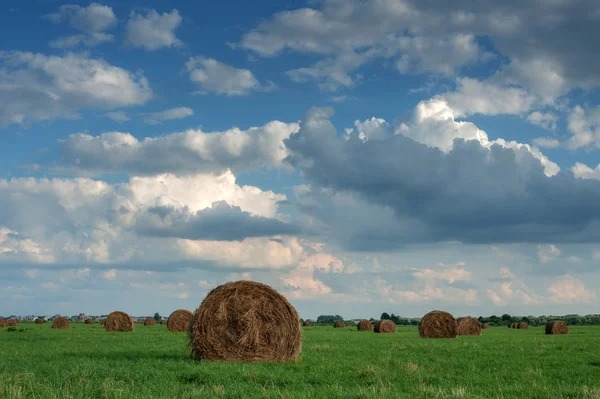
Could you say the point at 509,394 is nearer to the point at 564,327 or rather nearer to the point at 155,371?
the point at 155,371

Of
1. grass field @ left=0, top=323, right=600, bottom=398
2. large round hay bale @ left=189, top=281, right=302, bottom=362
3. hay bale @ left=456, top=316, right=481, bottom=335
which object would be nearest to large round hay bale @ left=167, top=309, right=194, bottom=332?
hay bale @ left=456, top=316, right=481, bottom=335

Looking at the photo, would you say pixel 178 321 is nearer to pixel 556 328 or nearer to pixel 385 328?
pixel 385 328

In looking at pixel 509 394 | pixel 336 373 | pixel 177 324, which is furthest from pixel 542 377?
pixel 177 324

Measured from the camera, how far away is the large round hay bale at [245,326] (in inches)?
696

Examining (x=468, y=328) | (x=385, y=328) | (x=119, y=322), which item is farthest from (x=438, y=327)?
(x=119, y=322)

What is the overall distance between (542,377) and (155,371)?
8.36 metres

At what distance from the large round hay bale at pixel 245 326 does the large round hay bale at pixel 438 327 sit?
65.3 ft

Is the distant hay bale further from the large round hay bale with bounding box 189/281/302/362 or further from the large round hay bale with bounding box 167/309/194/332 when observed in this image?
the large round hay bale with bounding box 189/281/302/362

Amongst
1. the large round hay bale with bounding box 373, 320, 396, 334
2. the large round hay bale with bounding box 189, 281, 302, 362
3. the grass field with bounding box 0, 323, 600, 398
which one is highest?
the large round hay bale with bounding box 189, 281, 302, 362

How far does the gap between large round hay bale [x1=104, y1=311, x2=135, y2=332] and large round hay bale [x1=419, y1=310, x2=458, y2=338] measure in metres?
21.3

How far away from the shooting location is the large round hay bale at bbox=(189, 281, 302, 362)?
1767 centimetres

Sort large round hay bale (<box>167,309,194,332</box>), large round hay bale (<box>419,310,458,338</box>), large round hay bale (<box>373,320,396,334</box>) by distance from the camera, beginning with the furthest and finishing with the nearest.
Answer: large round hay bale (<box>373,320,396,334</box>) → large round hay bale (<box>167,309,194,332</box>) → large round hay bale (<box>419,310,458,338</box>)

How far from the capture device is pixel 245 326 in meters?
18.1

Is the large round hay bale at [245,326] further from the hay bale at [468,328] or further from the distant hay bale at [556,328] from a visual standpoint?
the distant hay bale at [556,328]
